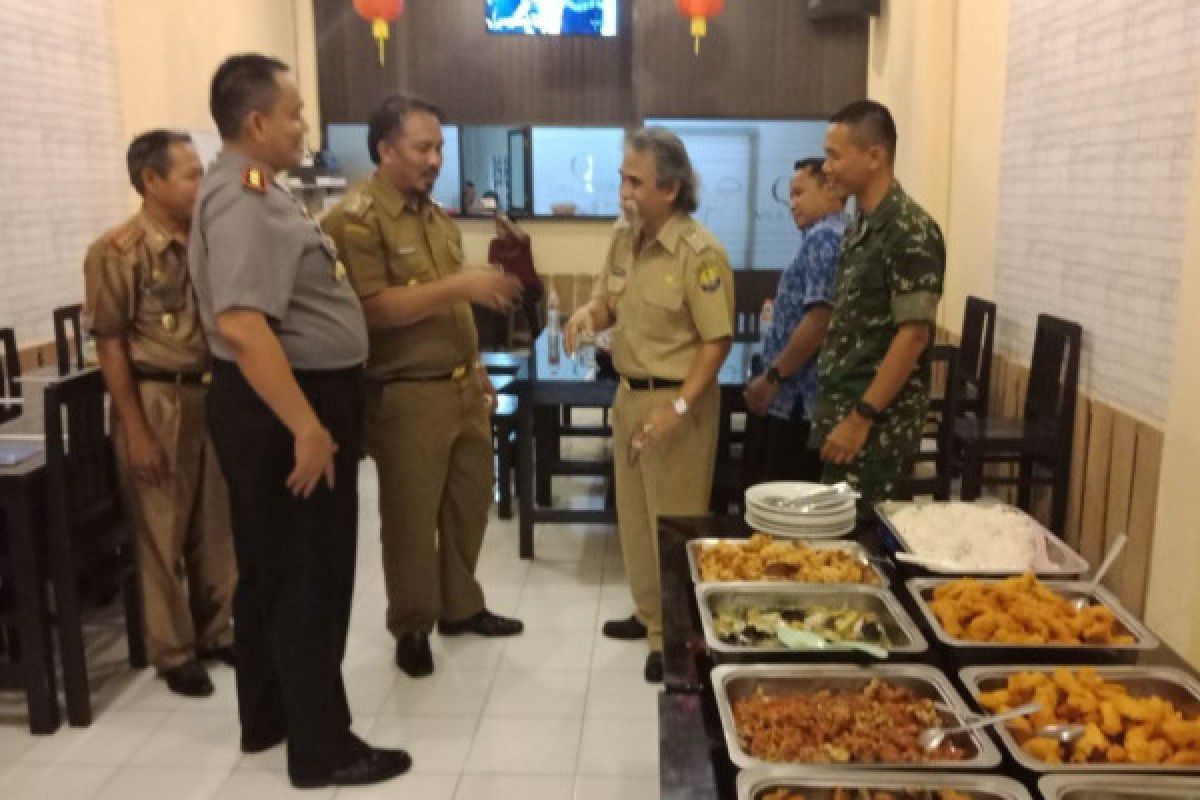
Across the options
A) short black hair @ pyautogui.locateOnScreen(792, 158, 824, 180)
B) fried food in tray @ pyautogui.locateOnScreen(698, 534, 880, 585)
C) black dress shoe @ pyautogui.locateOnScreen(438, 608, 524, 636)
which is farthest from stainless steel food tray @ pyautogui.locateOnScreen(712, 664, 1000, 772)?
short black hair @ pyautogui.locateOnScreen(792, 158, 824, 180)

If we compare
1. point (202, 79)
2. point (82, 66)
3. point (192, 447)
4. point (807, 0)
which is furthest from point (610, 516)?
point (807, 0)

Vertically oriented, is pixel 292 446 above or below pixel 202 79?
below

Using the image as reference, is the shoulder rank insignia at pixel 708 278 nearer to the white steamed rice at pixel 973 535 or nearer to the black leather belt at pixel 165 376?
the white steamed rice at pixel 973 535

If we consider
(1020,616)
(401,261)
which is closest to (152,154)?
(401,261)

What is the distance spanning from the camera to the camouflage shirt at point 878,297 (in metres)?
2.18

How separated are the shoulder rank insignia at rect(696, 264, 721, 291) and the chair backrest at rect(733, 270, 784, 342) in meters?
3.57

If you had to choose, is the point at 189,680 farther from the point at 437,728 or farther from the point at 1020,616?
the point at 1020,616

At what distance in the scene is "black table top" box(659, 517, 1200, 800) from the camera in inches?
47.3

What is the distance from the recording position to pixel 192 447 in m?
2.70

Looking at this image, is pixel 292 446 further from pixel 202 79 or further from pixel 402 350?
pixel 202 79

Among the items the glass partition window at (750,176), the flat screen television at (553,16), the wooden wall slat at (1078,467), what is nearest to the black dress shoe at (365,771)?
the wooden wall slat at (1078,467)

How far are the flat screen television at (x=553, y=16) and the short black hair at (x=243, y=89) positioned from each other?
476 cm

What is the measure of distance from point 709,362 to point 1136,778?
153 cm

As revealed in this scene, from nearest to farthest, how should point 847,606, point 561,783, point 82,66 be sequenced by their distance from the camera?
point 847,606 < point 561,783 < point 82,66
